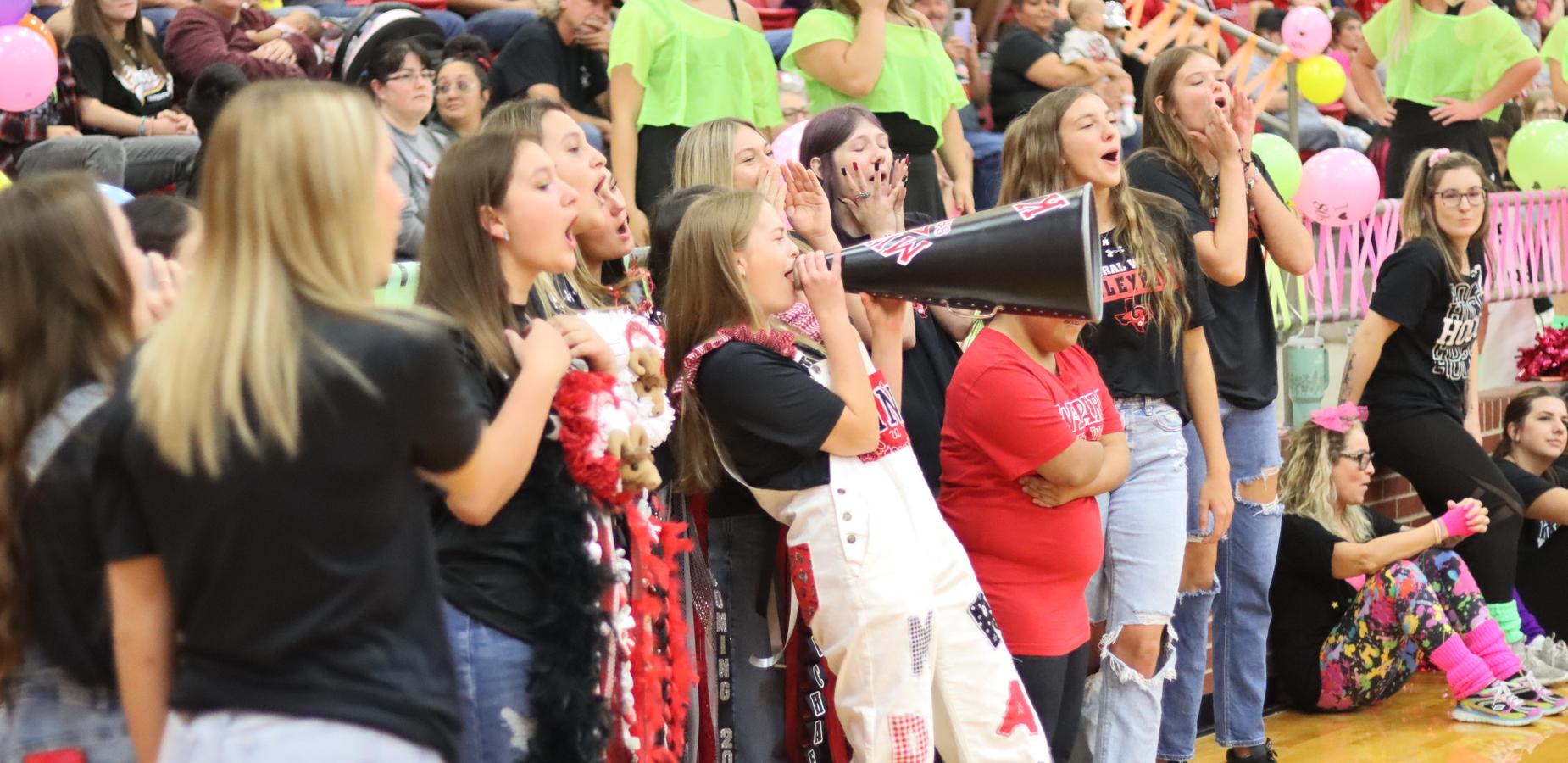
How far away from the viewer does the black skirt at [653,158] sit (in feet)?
14.4

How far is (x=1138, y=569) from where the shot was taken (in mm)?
3293

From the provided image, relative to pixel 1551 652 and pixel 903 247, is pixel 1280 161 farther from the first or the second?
pixel 903 247

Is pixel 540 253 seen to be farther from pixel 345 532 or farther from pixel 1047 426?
pixel 1047 426

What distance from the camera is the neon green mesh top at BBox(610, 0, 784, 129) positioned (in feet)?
14.3

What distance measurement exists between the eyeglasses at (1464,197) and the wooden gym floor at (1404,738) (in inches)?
55.7

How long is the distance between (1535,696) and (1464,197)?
1.40m

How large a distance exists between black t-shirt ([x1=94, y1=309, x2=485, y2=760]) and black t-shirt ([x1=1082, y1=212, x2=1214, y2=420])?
204cm

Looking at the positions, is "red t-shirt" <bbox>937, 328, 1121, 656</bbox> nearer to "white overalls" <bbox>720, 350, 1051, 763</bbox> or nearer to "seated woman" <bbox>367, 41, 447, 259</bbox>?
"white overalls" <bbox>720, 350, 1051, 763</bbox>

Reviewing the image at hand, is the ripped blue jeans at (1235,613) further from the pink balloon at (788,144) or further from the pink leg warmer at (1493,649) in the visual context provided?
the pink balloon at (788,144)

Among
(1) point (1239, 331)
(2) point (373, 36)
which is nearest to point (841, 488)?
(1) point (1239, 331)

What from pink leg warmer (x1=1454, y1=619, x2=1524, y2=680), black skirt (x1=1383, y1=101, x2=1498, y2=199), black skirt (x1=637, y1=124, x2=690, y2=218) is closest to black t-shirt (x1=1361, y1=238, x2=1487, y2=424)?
pink leg warmer (x1=1454, y1=619, x2=1524, y2=680)

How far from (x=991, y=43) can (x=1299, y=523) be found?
3154mm

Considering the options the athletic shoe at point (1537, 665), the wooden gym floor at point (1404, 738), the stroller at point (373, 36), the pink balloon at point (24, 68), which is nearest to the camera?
the pink balloon at point (24, 68)

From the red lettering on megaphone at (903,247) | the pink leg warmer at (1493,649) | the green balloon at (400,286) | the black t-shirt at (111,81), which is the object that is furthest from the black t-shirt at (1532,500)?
the black t-shirt at (111,81)
